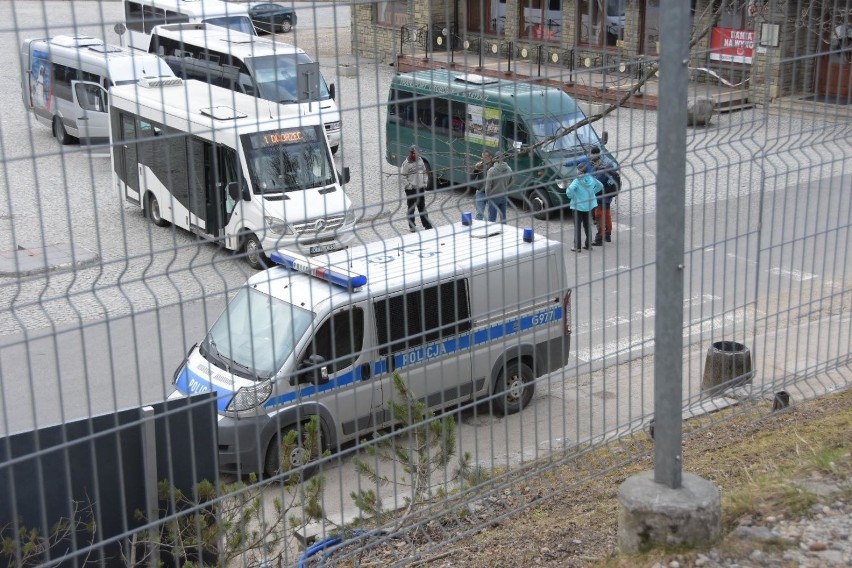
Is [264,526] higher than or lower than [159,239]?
lower

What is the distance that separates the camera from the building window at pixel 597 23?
14.0ft

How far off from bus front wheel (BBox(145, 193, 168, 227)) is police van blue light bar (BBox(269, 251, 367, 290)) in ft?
1.30

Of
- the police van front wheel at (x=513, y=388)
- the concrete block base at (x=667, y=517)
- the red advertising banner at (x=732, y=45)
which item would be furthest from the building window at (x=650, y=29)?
the concrete block base at (x=667, y=517)

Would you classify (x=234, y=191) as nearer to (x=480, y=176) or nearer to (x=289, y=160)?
(x=289, y=160)

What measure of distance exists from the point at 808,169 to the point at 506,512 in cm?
242

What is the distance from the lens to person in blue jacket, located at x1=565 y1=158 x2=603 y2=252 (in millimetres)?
4172

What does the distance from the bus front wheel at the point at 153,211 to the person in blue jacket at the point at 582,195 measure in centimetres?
164

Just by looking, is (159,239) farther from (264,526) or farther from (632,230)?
(632,230)

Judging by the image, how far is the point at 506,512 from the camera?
186 inches

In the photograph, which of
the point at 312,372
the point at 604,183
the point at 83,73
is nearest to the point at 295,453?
the point at 312,372

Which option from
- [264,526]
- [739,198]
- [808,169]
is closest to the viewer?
[264,526]

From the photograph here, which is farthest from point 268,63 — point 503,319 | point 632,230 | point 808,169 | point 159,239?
point 808,169

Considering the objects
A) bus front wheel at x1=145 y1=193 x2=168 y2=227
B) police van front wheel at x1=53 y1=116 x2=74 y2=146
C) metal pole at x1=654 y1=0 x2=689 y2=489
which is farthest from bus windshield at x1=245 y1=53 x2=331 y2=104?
metal pole at x1=654 y1=0 x2=689 y2=489

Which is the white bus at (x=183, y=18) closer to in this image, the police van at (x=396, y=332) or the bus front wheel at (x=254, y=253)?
the bus front wheel at (x=254, y=253)
